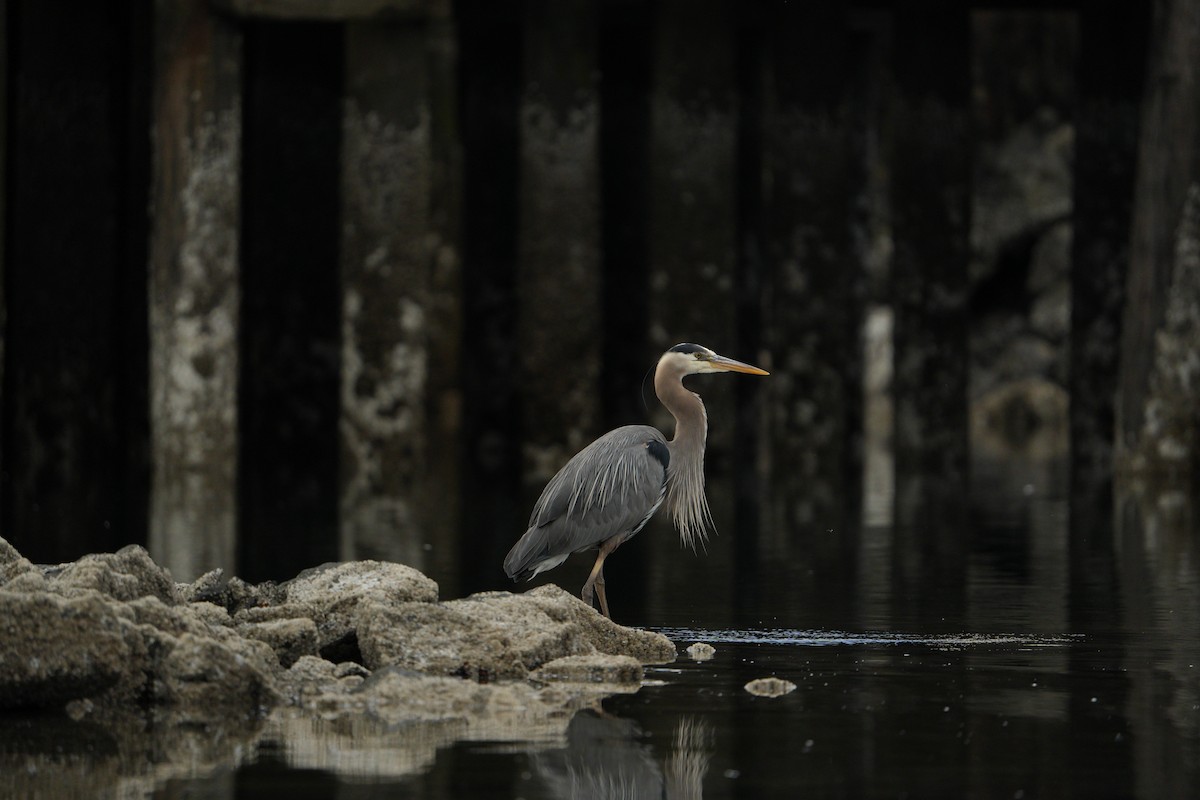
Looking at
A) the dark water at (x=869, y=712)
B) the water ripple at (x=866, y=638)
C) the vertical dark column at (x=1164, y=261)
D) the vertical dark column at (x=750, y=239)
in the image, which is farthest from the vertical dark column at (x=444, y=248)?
the water ripple at (x=866, y=638)

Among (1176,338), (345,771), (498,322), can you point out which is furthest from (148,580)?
(498,322)

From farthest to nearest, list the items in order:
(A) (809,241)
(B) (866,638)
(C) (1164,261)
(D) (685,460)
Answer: (A) (809,241) → (C) (1164,261) → (D) (685,460) → (B) (866,638)

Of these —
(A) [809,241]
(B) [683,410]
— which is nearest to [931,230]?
(A) [809,241]

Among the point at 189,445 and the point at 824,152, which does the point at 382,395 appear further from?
the point at 824,152

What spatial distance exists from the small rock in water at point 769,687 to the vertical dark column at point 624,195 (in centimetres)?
1093

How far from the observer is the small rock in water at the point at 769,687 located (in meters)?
6.49

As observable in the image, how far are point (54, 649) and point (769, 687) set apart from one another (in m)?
1.95

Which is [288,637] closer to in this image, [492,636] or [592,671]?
[492,636]

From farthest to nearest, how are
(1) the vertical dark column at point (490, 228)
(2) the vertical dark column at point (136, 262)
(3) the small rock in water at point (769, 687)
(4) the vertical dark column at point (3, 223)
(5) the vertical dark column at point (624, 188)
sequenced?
(5) the vertical dark column at point (624, 188), (1) the vertical dark column at point (490, 228), (2) the vertical dark column at point (136, 262), (4) the vertical dark column at point (3, 223), (3) the small rock in water at point (769, 687)

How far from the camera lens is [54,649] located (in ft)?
20.0

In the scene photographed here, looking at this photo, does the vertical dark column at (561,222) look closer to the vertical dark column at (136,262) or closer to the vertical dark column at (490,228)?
the vertical dark column at (490,228)

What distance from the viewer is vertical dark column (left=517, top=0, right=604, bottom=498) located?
584 inches

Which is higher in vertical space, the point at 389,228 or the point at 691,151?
the point at 691,151

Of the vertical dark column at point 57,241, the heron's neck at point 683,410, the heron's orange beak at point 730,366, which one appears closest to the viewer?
the heron's neck at point 683,410
